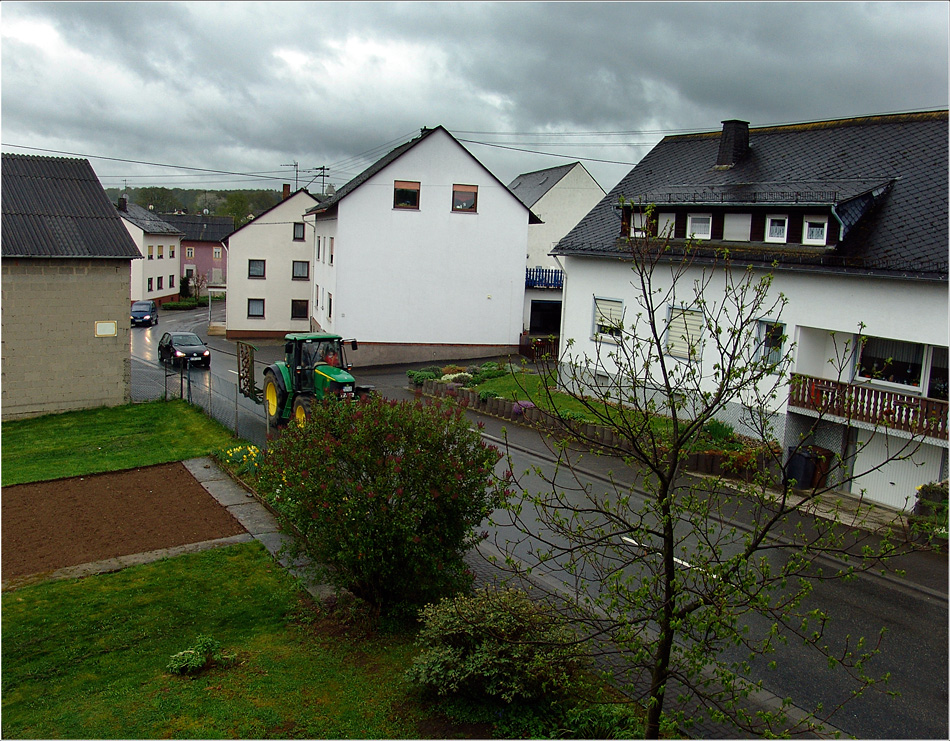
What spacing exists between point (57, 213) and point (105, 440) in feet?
28.2

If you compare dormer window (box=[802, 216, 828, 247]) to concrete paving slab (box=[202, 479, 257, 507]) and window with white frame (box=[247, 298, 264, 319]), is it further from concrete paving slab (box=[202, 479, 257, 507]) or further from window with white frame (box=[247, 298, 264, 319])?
window with white frame (box=[247, 298, 264, 319])

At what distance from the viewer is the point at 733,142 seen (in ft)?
76.1

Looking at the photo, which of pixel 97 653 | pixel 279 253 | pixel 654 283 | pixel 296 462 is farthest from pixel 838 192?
pixel 279 253

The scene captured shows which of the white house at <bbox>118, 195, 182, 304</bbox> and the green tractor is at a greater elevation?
the white house at <bbox>118, 195, 182, 304</bbox>

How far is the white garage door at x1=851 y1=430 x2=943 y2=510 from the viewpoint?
16.0 meters

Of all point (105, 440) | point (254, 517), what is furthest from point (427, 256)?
point (254, 517)

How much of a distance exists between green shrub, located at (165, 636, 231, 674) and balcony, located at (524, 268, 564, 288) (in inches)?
1206

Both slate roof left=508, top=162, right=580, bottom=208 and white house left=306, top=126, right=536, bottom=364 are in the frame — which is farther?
slate roof left=508, top=162, right=580, bottom=208

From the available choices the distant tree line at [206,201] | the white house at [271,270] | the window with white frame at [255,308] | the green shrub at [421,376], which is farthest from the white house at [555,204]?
the distant tree line at [206,201]

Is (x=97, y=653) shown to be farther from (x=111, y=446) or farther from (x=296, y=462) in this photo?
(x=111, y=446)

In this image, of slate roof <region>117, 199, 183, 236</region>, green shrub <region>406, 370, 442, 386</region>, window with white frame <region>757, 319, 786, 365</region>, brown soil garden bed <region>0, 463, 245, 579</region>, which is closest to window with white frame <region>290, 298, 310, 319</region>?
slate roof <region>117, 199, 183, 236</region>

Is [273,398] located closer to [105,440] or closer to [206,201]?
[105,440]

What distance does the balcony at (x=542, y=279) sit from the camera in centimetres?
3788

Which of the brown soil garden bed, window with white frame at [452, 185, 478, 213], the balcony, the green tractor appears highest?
window with white frame at [452, 185, 478, 213]
